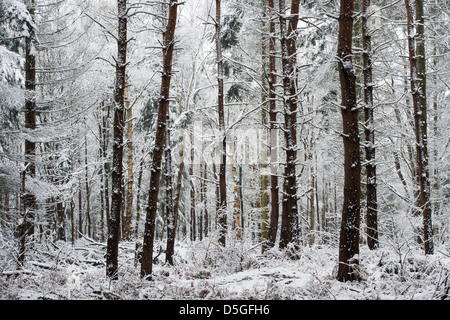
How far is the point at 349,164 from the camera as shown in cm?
582

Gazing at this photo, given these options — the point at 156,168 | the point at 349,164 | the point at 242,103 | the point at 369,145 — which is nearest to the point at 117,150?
the point at 156,168

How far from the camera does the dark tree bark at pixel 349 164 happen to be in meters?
5.69

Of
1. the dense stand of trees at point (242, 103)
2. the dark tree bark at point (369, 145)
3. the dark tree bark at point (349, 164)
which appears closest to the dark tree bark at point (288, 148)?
the dense stand of trees at point (242, 103)

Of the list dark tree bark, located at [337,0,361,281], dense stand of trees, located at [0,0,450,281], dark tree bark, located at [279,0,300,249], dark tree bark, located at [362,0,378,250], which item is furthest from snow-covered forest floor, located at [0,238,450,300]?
dark tree bark, located at [362,0,378,250]

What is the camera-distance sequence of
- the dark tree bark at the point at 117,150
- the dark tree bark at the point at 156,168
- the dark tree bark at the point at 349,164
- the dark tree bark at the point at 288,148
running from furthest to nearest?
the dark tree bark at the point at 288,148 < the dark tree bark at the point at 156,168 < the dark tree bark at the point at 117,150 < the dark tree bark at the point at 349,164

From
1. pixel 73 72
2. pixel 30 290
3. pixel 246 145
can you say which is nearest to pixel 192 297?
pixel 30 290

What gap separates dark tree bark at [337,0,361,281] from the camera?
5688 millimetres

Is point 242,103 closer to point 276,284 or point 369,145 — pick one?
point 369,145

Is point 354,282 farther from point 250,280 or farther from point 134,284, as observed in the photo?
point 134,284

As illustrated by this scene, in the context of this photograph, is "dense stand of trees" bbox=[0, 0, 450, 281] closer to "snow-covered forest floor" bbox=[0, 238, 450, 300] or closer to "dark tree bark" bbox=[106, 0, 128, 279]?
"dark tree bark" bbox=[106, 0, 128, 279]

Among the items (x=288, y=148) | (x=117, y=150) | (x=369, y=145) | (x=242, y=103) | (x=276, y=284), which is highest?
(x=242, y=103)

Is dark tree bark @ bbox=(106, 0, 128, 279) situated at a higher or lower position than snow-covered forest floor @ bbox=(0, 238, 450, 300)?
higher

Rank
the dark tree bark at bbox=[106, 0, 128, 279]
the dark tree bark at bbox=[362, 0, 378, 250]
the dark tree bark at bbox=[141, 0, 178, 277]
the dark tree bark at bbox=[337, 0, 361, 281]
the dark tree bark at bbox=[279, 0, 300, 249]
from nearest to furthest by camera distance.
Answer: the dark tree bark at bbox=[337, 0, 361, 281] < the dark tree bark at bbox=[106, 0, 128, 279] < the dark tree bark at bbox=[141, 0, 178, 277] < the dark tree bark at bbox=[279, 0, 300, 249] < the dark tree bark at bbox=[362, 0, 378, 250]

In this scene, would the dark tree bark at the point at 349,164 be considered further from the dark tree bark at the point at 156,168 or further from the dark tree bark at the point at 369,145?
the dark tree bark at the point at 156,168
